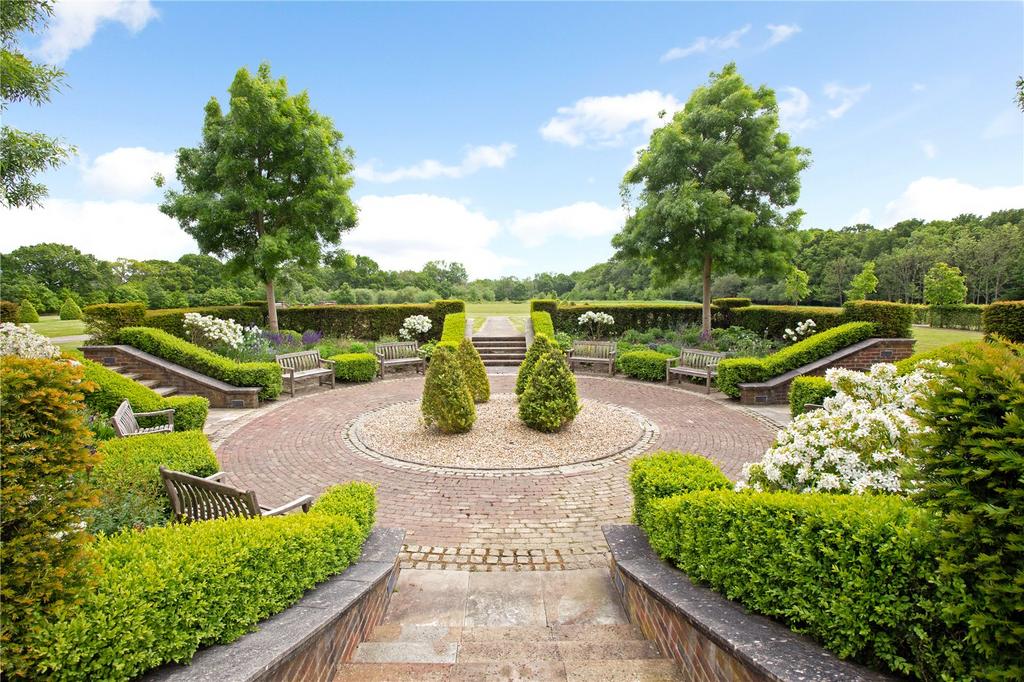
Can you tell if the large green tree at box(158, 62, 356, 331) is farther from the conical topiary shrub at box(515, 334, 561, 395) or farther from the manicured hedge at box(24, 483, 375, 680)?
the manicured hedge at box(24, 483, 375, 680)

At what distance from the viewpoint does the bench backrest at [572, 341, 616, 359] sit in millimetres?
13555

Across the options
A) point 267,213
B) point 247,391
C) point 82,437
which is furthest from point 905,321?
point 267,213

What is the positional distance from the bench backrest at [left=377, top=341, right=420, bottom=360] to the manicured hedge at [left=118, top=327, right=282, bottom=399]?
3.60 metres

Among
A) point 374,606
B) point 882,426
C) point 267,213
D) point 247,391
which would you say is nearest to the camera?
point 374,606

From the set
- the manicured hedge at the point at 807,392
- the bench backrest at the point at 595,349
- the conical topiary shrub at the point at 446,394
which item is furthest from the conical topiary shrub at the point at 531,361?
the bench backrest at the point at 595,349

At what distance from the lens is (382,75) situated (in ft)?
34.2

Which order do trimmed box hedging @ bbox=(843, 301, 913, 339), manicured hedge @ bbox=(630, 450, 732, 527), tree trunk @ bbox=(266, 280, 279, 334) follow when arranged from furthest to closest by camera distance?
tree trunk @ bbox=(266, 280, 279, 334)
trimmed box hedging @ bbox=(843, 301, 913, 339)
manicured hedge @ bbox=(630, 450, 732, 527)

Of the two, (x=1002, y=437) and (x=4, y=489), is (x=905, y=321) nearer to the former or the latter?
(x=1002, y=437)

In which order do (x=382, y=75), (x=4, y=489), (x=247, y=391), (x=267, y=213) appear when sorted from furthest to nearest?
1. (x=267, y=213)
2. (x=382, y=75)
3. (x=247, y=391)
4. (x=4, y=489)

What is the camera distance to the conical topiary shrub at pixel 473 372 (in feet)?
31.3

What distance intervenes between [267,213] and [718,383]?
50.9 ft

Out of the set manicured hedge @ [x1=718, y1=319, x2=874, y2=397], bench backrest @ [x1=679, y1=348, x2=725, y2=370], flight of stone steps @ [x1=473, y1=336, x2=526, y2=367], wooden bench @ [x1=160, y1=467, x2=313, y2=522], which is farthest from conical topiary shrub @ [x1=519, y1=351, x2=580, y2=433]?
flight of stone steps @ [x1=473, y1=336, x2=526, y2=367]

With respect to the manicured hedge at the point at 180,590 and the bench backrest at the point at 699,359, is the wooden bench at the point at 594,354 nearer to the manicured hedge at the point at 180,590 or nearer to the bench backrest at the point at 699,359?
the bench backrest at the point at 699,359

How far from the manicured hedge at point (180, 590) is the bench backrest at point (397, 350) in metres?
10.8
